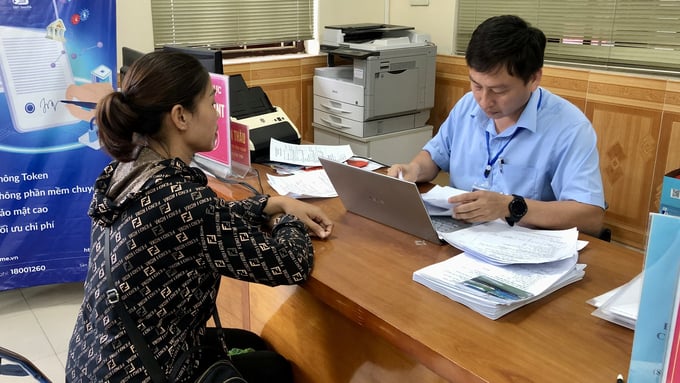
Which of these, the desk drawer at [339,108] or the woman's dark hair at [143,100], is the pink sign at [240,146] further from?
the desk drawer at [339,108]

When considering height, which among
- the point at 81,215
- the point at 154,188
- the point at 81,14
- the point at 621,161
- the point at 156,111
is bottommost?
the point at 81,215

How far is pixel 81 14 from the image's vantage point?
2639 millimetres

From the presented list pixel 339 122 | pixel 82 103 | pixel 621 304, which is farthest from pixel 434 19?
pixel 621 304

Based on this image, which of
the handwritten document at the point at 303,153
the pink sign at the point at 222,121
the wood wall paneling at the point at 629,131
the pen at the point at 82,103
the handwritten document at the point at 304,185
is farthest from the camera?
the wood wall paneling at the point at 629,131

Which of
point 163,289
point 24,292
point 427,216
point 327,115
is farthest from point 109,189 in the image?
point 327,115

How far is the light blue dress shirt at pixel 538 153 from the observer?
1.74 meters

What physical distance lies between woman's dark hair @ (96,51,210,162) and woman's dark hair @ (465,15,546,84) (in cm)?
83

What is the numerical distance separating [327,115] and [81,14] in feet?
5.57

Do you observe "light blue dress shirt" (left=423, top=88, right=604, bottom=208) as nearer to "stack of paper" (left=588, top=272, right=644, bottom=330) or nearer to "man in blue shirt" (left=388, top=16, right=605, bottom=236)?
"man in blue shirt" (left=388, top=16, right=605, bottom=236)

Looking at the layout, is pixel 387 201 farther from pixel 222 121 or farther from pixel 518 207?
pixel 222 121

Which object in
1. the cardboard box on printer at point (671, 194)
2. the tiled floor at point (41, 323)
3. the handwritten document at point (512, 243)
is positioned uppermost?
the handwritten document at point (512, 243)

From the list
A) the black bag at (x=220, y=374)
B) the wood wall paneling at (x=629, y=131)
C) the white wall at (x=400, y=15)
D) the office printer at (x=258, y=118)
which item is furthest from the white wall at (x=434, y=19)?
the black bag at (x=220, y=374)

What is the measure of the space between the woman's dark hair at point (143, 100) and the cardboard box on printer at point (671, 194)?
2325 millimetres

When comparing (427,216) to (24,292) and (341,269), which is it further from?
(24,292)
